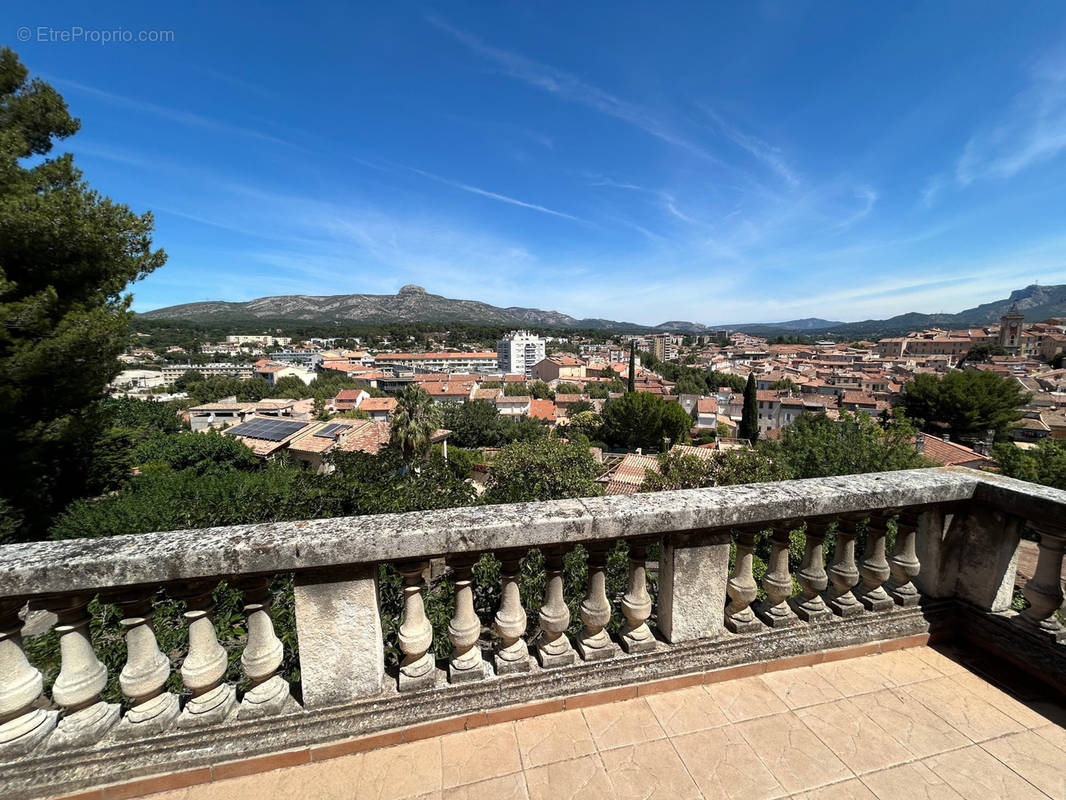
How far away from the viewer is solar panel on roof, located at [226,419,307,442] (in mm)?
25031

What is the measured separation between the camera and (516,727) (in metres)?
1.97

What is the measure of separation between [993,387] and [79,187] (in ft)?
177

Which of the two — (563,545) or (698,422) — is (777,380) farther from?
(563,545)

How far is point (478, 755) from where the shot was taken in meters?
1.83

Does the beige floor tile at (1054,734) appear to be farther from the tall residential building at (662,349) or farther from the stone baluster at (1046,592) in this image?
the tall residential building at (662,349)

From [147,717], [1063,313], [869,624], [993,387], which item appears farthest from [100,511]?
[1063,313]

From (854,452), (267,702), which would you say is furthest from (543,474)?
(267,702)

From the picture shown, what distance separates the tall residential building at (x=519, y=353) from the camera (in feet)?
340

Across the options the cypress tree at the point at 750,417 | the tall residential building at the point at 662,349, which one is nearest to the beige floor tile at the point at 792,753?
the cypress tree at the point at 750,417

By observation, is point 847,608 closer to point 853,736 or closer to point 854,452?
point 853,736

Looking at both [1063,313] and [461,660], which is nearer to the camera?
[461,660]

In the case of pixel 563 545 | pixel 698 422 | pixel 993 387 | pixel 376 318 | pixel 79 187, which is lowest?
pixel 698 422

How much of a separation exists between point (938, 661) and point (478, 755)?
8.33 feet

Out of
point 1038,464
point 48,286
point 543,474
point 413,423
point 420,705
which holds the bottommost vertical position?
point 1038,464
